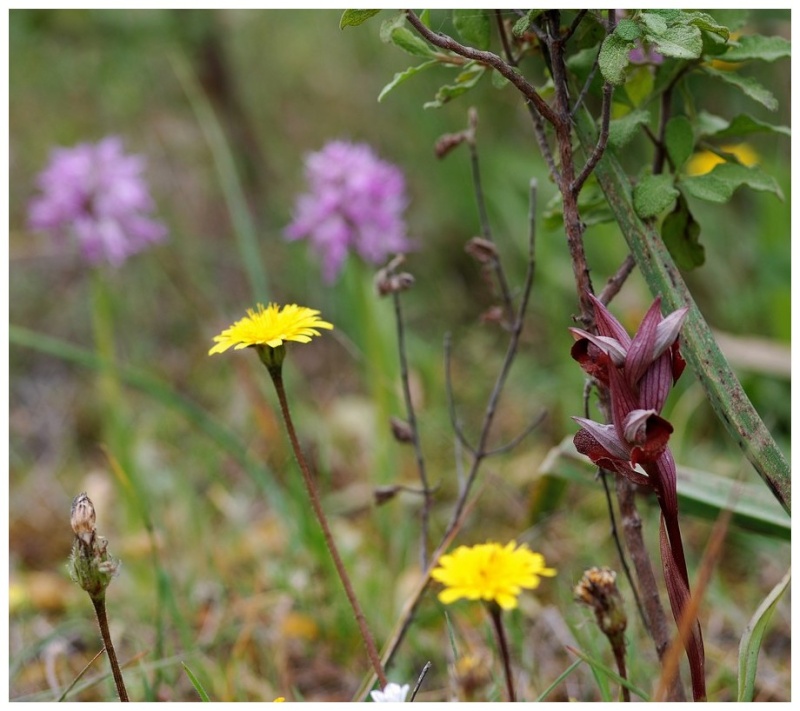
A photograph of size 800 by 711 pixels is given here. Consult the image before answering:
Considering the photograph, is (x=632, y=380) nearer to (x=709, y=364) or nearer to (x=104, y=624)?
(x=709, y=364)

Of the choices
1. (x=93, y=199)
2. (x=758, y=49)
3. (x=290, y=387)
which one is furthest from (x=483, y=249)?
(x=93, y=199)

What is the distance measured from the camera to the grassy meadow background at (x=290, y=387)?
→ 1102 mm

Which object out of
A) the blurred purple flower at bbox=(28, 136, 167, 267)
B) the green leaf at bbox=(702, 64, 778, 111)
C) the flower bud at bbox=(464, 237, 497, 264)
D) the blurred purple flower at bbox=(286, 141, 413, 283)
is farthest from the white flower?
the blurred purple flower at bbox=(28, 136, 167, 267)

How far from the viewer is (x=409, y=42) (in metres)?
0.66

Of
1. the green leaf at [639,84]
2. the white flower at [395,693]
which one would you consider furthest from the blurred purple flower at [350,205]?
the white flower at [395,693]

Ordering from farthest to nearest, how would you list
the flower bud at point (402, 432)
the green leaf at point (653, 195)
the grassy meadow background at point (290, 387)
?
the grassy meadow background at point (290, 387)
the flower bud at point (402, 432)
the green leaf at point (653, 195)

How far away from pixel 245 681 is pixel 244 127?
2.00 m

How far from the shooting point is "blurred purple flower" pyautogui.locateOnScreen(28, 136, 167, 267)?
5.37 feet

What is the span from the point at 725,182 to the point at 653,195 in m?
0.08

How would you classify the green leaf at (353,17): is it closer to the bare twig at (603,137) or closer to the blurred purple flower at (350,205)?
the bare twig at (603,137)

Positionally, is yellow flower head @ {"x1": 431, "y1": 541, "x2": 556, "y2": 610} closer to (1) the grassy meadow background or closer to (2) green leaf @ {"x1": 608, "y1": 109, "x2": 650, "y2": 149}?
(1) the grassy meadow background

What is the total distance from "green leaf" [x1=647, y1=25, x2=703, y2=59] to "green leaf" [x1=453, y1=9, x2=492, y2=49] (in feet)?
0.55

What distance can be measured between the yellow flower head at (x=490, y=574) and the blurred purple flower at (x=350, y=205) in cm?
98

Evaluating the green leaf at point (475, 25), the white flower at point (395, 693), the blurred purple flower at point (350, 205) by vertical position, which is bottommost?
the white flower at point (395, 693)
